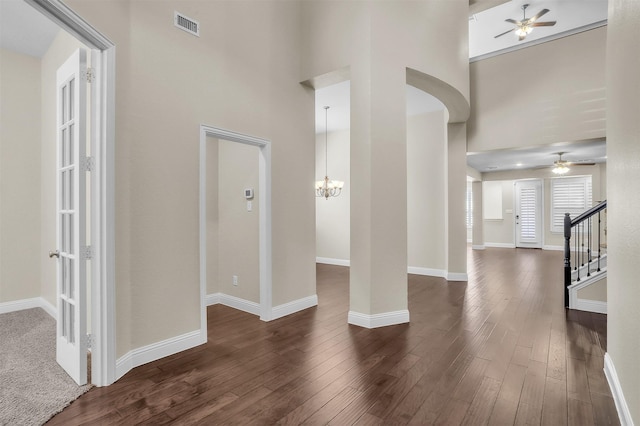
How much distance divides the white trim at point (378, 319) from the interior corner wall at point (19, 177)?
4.27 metres

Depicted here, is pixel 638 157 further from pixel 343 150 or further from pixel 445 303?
pixel 343 150

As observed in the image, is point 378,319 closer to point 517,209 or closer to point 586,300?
point 586,300

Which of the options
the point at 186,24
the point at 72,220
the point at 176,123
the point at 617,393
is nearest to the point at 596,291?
the point at 617,393

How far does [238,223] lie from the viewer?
4.32 m

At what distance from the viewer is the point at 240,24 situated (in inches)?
139

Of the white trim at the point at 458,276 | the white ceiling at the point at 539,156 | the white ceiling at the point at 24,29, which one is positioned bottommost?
the white trim at the point at 458,276

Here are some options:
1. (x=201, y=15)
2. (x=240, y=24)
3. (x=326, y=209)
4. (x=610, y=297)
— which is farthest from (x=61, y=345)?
(x=326, y=209)

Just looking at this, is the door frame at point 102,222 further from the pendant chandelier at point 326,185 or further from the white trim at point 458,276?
the white trim at point 458,276

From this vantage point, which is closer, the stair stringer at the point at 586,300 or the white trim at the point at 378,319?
Result: the white trim at the point at 378,319

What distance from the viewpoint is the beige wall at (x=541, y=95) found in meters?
5.45

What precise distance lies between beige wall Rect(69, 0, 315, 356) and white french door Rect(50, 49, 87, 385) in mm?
238

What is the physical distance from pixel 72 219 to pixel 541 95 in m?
7.17

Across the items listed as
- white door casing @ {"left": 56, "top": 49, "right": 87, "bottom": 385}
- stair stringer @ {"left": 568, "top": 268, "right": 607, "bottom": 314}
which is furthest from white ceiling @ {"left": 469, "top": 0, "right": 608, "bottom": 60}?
white door casing @ {"left": 56, "top": 49, "right": 87, "bottom": 385}

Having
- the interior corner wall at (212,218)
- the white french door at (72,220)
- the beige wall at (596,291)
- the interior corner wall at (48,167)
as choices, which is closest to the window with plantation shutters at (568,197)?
the beige wall at (596,291)
